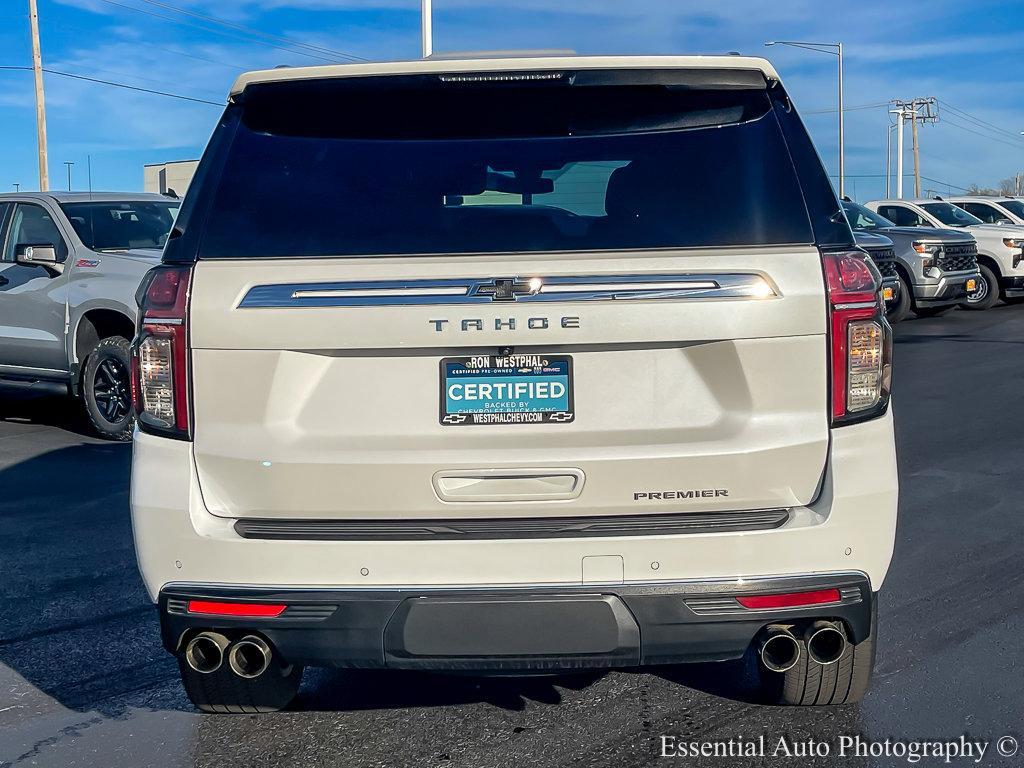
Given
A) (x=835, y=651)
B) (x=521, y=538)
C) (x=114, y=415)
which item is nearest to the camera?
(x=521, y=538)

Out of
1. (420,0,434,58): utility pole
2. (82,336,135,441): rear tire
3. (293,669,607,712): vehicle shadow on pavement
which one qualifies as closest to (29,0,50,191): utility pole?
(420,0,434,58): utility pole

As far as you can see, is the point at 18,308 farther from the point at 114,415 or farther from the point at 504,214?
the point at 504,214

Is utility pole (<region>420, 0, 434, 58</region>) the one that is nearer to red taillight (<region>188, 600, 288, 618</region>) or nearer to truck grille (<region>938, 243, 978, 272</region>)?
truck grille (<region>938, 243, 978, 272</region>)

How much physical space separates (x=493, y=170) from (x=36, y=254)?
23.2 feet

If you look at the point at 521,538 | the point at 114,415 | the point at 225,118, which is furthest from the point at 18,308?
the point at 521,538

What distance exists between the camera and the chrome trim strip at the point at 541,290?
10.3ft

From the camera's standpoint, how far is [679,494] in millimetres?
3166

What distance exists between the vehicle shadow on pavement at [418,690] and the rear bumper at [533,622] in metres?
0.89

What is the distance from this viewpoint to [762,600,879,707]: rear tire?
3736 millimetres

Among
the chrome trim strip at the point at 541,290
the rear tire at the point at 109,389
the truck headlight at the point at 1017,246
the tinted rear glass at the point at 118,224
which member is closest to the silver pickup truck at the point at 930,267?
the truck headlight at the point at 1017,246

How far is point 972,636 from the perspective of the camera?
15.3 feet

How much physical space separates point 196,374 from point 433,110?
987 mm

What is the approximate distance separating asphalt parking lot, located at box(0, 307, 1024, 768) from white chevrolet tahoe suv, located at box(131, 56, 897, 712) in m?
0.63

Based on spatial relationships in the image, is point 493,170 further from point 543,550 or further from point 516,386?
point 543,550
